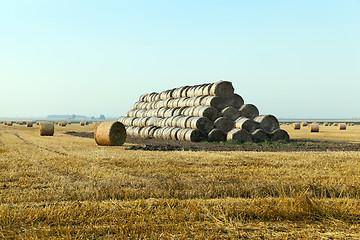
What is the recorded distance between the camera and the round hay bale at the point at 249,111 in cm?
2669

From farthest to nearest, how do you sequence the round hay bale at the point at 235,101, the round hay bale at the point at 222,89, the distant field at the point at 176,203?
1. the round hay bale at the point at 235,101
2. the round hay bale at the point at 222,89
3. the distant field at the point at 176,203

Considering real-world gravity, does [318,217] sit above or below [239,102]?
below

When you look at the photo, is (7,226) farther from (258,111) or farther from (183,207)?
(258,111)

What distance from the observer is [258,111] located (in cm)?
2698

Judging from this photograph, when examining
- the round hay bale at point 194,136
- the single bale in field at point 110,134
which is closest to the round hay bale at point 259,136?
the round hay bale at point 194,136

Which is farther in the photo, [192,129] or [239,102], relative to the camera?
[239,102]

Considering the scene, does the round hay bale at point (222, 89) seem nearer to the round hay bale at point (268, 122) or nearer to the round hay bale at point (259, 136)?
the round hay bale at point (268, 122)

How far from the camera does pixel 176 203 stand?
6887mm

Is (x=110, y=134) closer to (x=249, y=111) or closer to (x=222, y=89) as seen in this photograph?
(x=222, y=89)

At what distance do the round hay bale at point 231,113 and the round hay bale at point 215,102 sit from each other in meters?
0.42

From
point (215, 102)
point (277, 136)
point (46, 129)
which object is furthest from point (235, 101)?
point (46, 129)

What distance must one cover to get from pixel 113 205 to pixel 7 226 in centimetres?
172

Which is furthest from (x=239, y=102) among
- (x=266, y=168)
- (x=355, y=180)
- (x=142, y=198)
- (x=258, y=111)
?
(x=142, y=198)

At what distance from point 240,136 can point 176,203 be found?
706 inches
